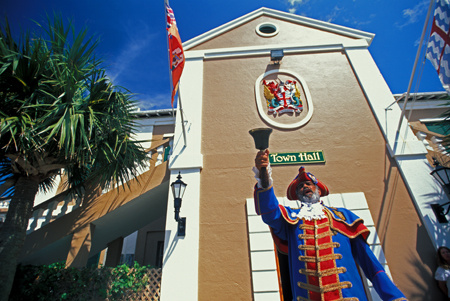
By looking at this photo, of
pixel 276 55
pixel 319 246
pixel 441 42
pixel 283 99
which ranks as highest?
pixel 276 55

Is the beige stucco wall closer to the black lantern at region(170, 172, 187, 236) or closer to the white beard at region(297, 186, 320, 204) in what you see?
the black lantern at region(170, 172, 187, 236)

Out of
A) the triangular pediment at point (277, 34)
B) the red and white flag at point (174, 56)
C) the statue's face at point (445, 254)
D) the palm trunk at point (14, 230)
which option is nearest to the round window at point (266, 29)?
the triangular pediment at point (277, 34)

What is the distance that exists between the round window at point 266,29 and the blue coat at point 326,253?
21.9 feet

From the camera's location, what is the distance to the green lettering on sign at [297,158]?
567cm

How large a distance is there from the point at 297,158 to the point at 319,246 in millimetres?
3239

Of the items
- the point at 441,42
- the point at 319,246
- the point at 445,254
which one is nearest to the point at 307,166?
the point at 445,254

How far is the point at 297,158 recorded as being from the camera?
572 centimetres

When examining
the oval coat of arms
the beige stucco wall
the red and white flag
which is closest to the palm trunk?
the beige stucco wall

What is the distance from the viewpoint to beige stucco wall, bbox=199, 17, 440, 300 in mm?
4547

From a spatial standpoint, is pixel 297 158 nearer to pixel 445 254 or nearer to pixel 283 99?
pixel 283 99

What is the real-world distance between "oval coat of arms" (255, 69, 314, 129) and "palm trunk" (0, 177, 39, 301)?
520cm

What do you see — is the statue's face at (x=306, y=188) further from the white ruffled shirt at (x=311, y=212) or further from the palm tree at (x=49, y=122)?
the palm tree at (x=49, y=122)

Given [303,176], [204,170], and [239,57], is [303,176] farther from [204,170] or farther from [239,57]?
[239,57]

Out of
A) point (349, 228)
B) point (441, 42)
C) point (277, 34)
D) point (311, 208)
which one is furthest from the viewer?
point (277, 34)
